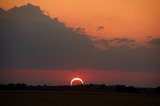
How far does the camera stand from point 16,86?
10725 centimetres

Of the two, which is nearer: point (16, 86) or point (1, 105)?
point (1, 105)

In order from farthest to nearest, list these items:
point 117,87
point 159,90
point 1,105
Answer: point 117,87 < point 159,90 < point 1,105

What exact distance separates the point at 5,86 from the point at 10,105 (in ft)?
253

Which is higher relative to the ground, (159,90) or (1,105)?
(159,90)

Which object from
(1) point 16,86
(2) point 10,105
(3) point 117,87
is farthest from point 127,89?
(2) point 10,105

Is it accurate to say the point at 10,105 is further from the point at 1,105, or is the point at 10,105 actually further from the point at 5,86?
the point at 5,86

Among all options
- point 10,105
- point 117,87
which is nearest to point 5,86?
point 117,87

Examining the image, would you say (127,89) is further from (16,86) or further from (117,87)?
(16,86)

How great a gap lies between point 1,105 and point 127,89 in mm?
80052

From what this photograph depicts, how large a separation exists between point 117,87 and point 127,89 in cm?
513

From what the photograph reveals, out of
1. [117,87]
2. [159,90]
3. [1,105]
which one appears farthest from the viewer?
[117,87]

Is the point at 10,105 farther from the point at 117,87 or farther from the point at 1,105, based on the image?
the point at 117,87

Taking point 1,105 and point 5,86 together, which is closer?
point 1,105

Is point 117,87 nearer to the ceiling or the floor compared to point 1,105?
nearer to the ceiling
